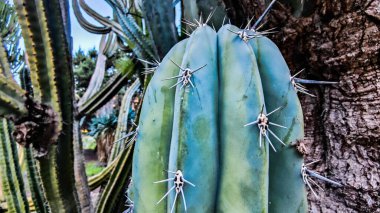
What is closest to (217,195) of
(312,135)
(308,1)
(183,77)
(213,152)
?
(213,152)

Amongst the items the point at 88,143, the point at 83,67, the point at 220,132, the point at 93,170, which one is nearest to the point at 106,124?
the point at 93,170

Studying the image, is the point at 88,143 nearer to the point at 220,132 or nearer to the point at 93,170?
the point at 93,170

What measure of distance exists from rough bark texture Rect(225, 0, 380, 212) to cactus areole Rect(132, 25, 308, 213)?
262 millimetres

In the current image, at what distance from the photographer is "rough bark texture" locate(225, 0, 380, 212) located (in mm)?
880

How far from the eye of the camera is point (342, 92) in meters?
0.94

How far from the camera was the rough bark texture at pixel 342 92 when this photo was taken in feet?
2.89

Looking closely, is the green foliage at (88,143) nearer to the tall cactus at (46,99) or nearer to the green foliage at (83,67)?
the green foliage at (83,67)

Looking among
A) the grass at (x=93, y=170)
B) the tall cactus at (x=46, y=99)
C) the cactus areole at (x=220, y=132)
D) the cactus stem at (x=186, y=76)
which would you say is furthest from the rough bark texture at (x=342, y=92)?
the grass at (x=93, y=170)

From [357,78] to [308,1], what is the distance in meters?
0.25

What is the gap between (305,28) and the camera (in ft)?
3.18

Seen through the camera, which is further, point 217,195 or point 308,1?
point 308,1

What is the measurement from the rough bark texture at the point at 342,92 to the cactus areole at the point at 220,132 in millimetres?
262

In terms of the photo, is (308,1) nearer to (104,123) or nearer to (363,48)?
(363,48)

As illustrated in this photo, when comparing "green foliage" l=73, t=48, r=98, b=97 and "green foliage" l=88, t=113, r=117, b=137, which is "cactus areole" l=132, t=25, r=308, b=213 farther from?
"green foliage" l=73, t=48, r=98, b=97
